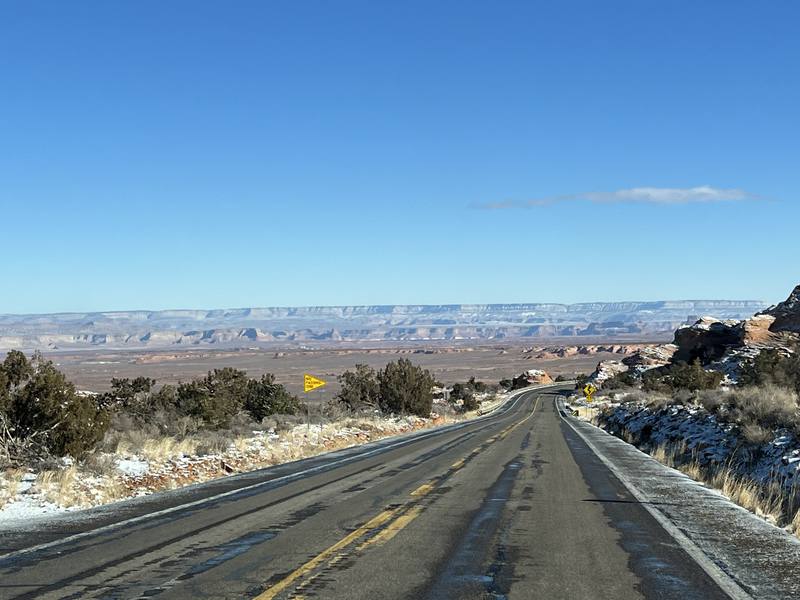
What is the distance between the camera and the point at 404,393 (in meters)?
45.4

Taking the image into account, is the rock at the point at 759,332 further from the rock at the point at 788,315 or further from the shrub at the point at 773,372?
the shrub at the point at 773,372

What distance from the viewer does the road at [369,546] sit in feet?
23.5

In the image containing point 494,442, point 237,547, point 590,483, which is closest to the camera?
point 237,547

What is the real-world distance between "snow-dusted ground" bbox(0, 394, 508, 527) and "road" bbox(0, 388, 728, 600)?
1.47 meters

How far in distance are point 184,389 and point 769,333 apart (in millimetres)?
61835

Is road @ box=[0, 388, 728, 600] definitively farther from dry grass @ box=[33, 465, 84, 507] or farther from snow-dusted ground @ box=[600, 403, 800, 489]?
snow-dusted ground @ box=[600, 403, 800, 489]

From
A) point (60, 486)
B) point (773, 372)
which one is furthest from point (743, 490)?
point (773, 372)

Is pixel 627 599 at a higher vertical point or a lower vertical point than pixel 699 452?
higher

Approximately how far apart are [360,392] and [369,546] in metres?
37.6

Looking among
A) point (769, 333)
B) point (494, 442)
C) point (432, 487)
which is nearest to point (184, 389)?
point (494, 442)

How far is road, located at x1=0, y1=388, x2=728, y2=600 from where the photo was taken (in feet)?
23.5

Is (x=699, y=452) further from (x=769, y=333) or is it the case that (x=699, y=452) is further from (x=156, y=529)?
(x=769, y=333)

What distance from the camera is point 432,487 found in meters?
14.0

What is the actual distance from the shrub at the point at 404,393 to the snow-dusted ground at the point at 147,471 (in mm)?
16579
